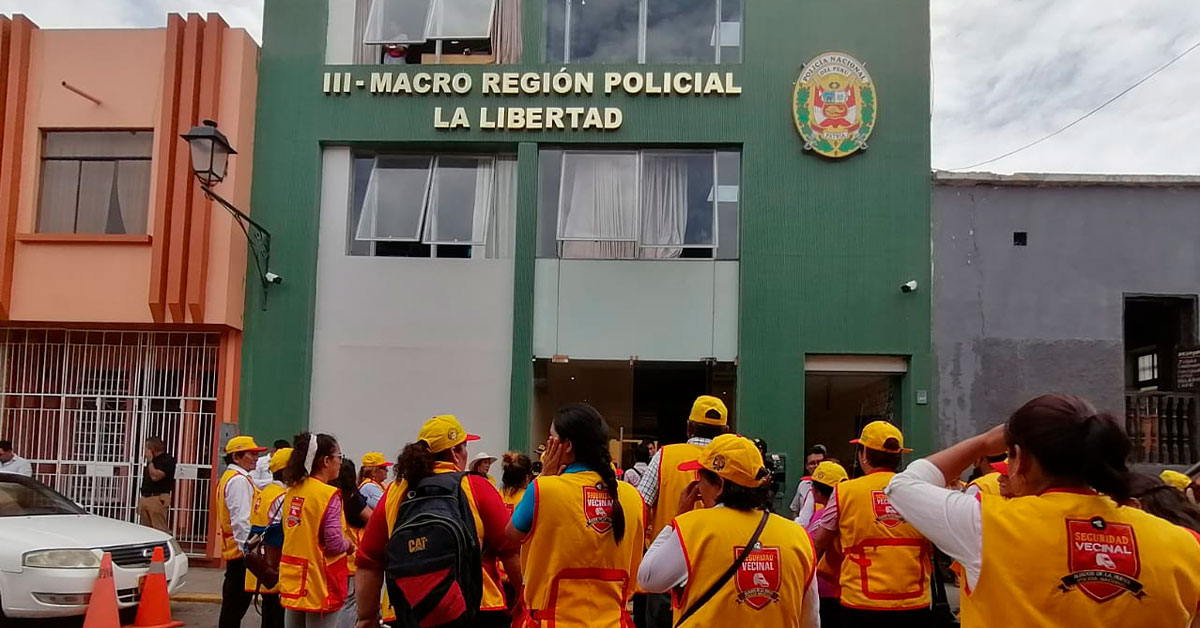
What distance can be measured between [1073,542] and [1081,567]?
0.07m

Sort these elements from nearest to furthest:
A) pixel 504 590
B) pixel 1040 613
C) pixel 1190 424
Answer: pixel 1040 613, pixel 504 590, pixel 1190 424

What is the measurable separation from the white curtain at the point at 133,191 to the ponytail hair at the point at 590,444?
36.7 ft

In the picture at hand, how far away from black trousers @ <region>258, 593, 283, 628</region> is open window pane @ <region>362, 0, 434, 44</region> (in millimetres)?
8972

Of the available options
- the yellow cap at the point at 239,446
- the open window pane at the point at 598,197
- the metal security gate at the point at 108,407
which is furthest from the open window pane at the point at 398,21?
Result: the yellow cap at the point at 239,446

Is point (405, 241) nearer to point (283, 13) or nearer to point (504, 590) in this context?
point (283, 13)

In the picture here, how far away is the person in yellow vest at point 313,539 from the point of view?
6250 millimetres

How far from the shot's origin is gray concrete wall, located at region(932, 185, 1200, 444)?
41.1ft

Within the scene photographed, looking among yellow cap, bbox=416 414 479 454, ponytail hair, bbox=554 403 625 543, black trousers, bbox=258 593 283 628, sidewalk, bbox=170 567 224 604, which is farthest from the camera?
sidewalk, bbox=170 567 224 604

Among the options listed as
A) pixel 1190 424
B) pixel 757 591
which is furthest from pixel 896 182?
pixel 757 591

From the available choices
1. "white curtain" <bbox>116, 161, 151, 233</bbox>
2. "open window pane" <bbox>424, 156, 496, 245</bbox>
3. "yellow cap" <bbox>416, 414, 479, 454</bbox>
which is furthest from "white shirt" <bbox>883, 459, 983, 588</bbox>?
"white curtain" <bbox>116, 161, 151, 233</bbox>

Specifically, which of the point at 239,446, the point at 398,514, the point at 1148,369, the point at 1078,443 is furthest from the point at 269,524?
the point at 1148,369

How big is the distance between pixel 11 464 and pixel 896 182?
12.2m

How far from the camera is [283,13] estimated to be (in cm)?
Result: 1371

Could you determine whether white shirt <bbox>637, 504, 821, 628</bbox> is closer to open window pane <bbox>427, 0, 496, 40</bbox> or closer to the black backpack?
the black backpack
